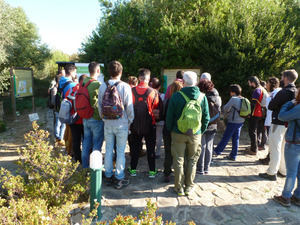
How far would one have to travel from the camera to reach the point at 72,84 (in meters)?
4.73

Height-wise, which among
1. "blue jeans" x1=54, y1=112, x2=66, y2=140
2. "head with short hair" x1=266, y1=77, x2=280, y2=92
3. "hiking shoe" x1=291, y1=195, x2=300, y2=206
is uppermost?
"head with short hair" x1=266, y1=77, x2=280, y2=92

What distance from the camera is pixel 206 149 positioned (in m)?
4.52

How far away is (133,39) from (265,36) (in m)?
5.20

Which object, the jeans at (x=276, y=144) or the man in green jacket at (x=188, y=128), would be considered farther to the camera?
the jeans at (x=276, y=144)

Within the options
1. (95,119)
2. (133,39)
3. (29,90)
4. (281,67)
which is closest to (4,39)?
(29,90)

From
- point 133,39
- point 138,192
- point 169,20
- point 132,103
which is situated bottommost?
point 138,192

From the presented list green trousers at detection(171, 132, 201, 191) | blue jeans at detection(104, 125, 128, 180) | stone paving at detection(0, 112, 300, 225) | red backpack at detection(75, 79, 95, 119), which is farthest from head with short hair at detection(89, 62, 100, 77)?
stone paving at detection(0, 112, 300, 225)

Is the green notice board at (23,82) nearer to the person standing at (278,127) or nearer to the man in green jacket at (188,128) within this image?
the man in green jacket at (188,128)

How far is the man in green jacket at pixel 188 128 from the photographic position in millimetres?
3482

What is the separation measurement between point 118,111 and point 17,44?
477 inches

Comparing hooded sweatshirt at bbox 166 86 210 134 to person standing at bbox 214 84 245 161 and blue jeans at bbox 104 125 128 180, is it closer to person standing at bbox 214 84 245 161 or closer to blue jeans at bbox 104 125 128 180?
blue jeans at bbox 104 125 128 180

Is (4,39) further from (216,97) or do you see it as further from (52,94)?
(216,97)

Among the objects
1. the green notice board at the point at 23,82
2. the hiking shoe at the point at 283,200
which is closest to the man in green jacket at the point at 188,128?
the hiking shoe at the point at 283,200

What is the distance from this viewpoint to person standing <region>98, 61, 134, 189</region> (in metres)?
3.55
